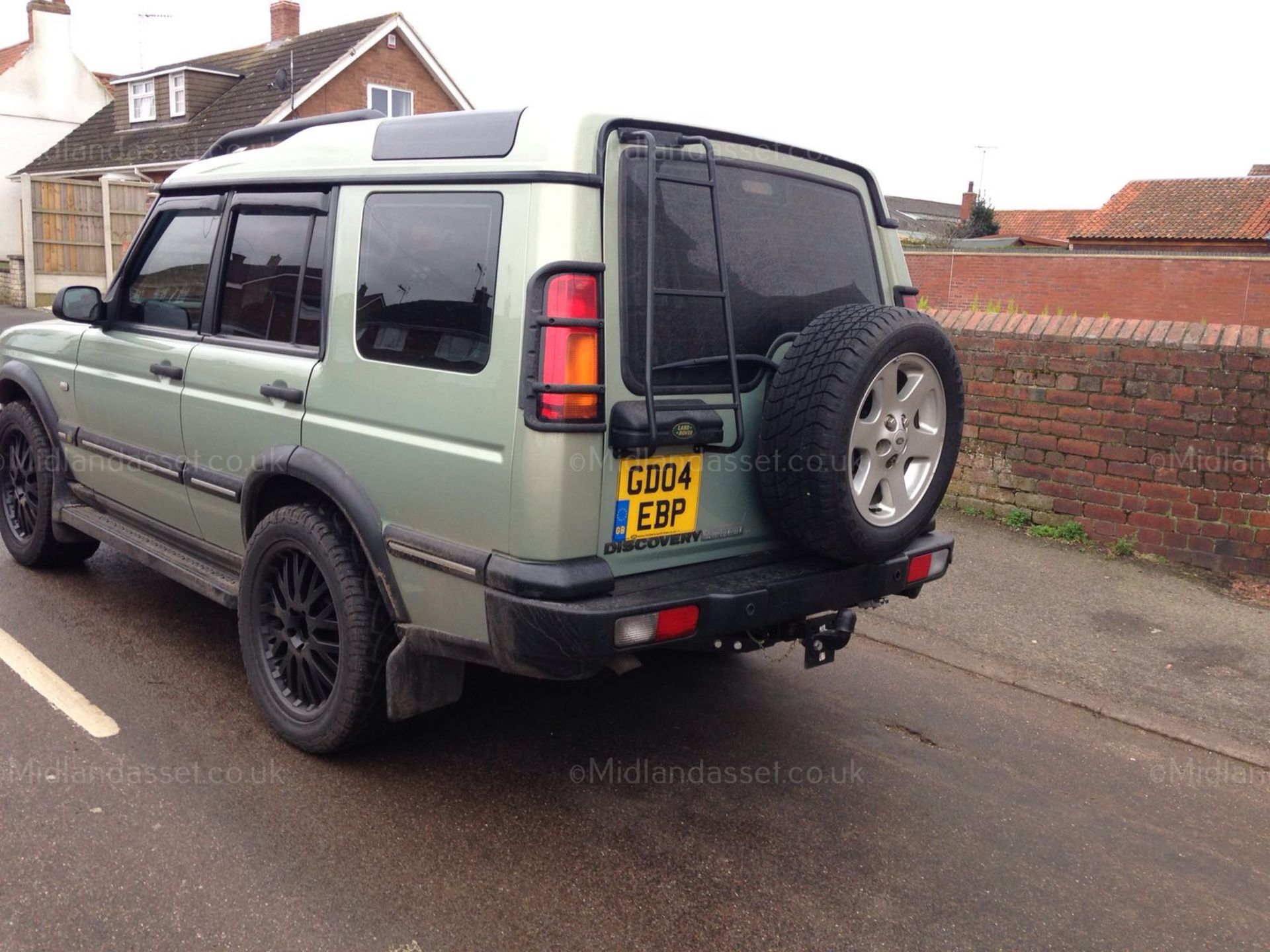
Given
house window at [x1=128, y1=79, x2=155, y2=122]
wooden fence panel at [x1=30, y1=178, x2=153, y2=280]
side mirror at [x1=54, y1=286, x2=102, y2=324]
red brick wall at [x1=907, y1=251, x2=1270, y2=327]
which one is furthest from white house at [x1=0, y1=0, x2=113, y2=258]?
side mirror at [x1=54, y1=286, x2=102, y2=324]

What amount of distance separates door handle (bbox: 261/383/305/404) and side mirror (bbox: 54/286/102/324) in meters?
1.51

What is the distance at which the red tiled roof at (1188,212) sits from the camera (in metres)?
42.2

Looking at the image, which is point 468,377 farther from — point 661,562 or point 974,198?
point 974,198

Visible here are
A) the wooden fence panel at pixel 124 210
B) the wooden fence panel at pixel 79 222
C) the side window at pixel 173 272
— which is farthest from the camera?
the wooden fence panel at pixel 124 210

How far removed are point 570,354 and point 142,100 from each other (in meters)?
30.6

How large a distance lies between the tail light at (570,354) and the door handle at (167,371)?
6.70 ft

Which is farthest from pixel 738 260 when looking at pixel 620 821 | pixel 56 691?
pixel 56 691

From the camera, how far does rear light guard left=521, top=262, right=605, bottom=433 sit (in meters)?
2.92

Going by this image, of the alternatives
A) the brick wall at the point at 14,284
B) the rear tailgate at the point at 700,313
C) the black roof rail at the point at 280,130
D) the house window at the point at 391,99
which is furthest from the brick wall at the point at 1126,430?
the house window at the point at 391,99

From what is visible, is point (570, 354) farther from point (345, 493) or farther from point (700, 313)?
point (345, 493)

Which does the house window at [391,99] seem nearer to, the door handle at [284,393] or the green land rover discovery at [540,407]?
the green land rover discovery at [540,407]

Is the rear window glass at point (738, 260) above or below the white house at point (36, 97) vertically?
below

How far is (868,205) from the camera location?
160 inches

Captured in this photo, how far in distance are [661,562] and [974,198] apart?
6534cm
